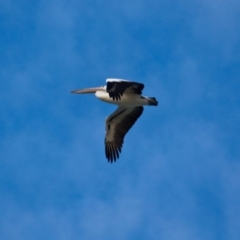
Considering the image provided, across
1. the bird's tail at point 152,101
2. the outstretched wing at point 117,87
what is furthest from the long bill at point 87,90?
the outstretched wing at point 117,87

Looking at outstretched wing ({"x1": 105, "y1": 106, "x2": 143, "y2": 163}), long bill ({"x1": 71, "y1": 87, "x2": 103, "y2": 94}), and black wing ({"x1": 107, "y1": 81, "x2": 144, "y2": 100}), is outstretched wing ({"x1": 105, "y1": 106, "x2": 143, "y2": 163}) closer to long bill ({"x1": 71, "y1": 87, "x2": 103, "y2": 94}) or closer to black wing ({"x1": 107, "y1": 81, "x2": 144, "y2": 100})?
long bill ({"x1": 71, "y1": 87, "x2": 103, "y2": 94})

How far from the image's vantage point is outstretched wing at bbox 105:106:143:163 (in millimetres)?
30266

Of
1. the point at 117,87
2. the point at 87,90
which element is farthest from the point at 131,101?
the point at 87,90

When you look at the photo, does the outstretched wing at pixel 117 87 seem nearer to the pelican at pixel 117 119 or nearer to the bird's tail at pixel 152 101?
the bird's tail at pixel 152 101

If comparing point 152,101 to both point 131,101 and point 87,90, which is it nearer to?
point 131,101

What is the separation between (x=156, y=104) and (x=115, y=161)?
325 cm

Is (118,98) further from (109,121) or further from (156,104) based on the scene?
(109,121)

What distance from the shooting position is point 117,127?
3059cm

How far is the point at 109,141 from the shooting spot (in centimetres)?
3077

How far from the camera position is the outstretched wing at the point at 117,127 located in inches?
A: 1192

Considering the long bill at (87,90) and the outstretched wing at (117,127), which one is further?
the long bill at (87,90)

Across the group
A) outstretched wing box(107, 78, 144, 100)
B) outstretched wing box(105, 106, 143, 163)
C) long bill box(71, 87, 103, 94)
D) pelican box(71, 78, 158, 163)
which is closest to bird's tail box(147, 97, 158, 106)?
pelican box(71, 78, 158, 163)

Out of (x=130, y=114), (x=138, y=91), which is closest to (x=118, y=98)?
(x=138, y=91)

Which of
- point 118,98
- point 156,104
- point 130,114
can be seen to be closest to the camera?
point 118,98
